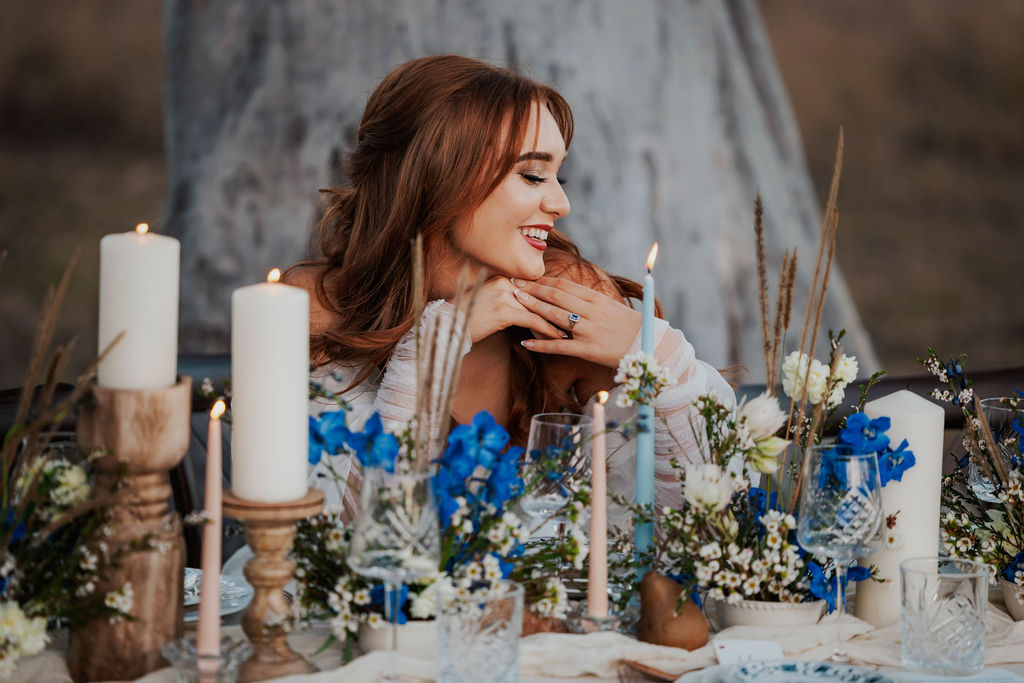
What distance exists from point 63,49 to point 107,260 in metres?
4.34

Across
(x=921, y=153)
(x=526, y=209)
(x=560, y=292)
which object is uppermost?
(x=921, y=153)

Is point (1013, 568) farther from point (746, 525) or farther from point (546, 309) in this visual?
point (546, 309)

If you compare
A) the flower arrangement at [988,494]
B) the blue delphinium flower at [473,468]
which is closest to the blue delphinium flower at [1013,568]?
Answer: the flower arrangement at [988,494]

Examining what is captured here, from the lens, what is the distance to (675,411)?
182 cm

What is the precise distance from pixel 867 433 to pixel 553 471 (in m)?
0.35

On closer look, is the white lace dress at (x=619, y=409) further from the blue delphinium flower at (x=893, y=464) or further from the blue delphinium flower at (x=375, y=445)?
the blue delphinium flower at (x=375, y=445)

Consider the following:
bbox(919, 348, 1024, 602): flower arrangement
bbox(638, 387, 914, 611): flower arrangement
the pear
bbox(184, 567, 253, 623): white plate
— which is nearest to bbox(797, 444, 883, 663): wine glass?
bbox(638, 387, 914, 611): flower arrangement

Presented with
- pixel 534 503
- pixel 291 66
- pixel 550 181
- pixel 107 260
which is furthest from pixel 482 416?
pixel 291 66

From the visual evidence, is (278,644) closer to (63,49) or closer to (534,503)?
(534,503)

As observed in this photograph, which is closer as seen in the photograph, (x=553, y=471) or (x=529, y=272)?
(x=553, y=471)

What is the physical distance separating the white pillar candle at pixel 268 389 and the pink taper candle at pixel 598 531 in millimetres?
313

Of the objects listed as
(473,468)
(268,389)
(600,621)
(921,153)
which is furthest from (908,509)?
(921,153)

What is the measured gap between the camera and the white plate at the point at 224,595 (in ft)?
4.46

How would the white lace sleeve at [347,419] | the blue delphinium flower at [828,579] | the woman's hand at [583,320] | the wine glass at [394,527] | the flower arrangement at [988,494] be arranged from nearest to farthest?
the wine glass at [394,527] → the blue delphinium flower at [828,579] → the flower arrangement at [988,494] → the white lace sleeve at [347,419] → the woman's hand at [583,320]
